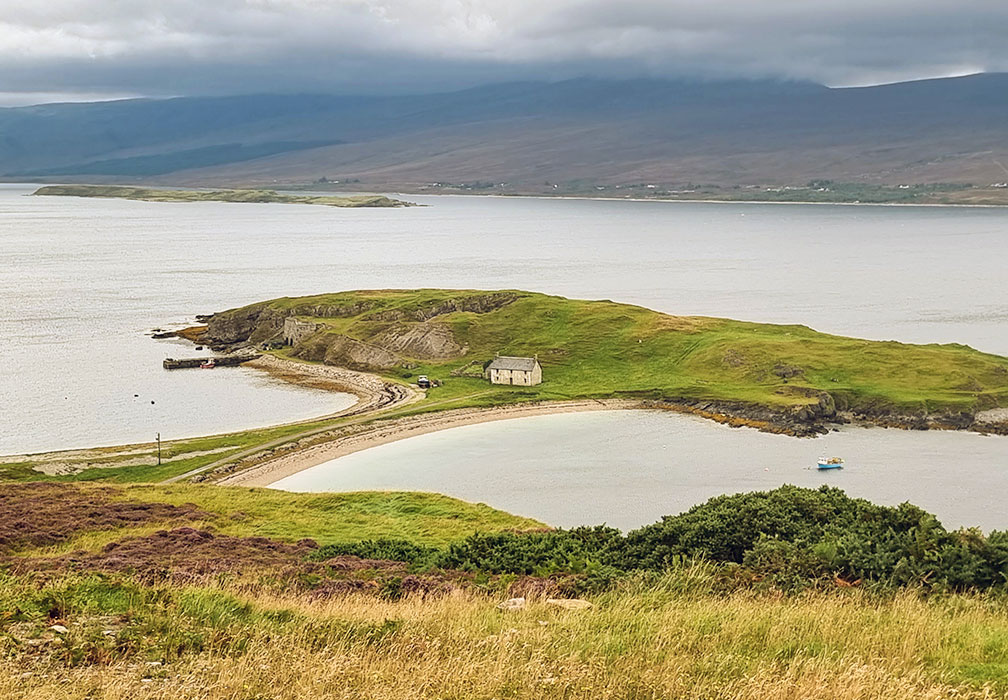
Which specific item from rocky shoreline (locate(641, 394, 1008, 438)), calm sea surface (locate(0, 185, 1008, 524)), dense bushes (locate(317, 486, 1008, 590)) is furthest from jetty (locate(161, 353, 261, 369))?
dense bushes (locate(317, 486, 1008, 590))

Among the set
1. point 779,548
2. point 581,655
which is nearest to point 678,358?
point 779,548

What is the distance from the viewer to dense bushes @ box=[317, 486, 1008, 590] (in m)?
17.5

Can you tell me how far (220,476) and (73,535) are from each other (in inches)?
996

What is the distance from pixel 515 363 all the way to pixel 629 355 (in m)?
12.5

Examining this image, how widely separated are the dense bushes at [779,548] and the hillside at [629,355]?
161 feet

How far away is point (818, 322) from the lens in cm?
11262

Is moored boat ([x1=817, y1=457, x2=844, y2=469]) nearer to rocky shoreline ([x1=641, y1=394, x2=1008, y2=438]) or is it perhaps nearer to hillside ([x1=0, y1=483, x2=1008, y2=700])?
rocky shoreline ([x1=641, y1=394, x2=1008, y2=438])

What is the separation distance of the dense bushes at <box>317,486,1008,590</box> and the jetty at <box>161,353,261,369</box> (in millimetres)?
73140

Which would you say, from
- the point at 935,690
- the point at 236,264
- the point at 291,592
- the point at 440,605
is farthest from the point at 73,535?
the point at 236,264

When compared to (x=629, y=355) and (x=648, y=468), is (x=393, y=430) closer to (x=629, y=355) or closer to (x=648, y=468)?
(x=648, y=468)

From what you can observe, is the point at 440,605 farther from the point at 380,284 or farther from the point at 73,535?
Answer: the point at 380,284

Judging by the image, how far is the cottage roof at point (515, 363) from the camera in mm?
82125

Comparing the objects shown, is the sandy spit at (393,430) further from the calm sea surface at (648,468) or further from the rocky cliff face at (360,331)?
the rocky cliff face at (360,331)

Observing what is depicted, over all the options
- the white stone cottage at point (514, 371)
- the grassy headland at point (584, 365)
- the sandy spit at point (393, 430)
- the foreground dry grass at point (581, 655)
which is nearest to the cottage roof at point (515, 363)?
the white stone cottage at point (514, 371)
